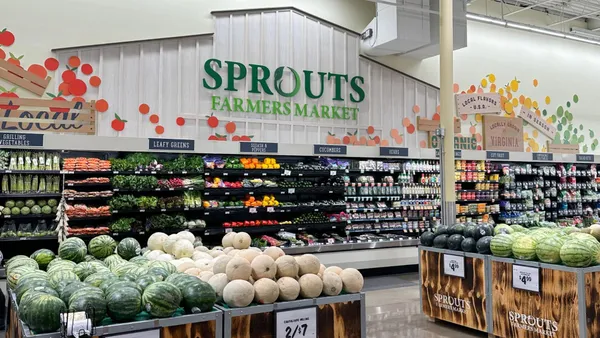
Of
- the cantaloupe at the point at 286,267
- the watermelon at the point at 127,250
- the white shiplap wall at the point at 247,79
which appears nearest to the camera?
the cantaloupe at the point at 286,267

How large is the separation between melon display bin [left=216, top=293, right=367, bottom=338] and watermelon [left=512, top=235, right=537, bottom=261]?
2.29 metres

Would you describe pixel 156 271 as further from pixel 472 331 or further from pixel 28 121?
pixel 28 121

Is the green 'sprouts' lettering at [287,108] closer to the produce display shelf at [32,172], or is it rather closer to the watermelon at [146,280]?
the produce display shelf at [32,172]

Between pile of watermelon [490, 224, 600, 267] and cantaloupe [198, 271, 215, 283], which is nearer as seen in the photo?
cantaloupe [198, 271, 215, 283]

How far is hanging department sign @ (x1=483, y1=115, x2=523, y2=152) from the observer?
11641 mm

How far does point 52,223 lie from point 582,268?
21.2ft

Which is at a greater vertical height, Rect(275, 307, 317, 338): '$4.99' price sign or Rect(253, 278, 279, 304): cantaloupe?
Rect(253, 278, 279, 304): cantaloupe

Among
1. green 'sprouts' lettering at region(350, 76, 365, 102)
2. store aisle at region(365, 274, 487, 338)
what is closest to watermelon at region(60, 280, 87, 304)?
store aisle at region(365, 274, 487, 338)

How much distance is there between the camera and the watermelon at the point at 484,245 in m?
5.22

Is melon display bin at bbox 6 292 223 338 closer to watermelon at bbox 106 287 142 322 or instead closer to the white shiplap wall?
watermelon at bbox 106 287 142 322

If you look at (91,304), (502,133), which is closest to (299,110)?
(502,133)

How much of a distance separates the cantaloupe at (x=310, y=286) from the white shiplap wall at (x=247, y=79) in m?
5.69

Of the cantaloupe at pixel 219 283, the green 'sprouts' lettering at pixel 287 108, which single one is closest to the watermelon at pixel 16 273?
the cantaloupe at pixel 219 283

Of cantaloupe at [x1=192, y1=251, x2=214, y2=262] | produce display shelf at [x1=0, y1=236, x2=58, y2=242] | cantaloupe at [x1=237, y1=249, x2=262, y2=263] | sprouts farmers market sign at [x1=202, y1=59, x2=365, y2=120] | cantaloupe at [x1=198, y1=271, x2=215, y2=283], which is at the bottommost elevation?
produce display shelf at [x1=0, y1=236, x2=58, y2=242]
